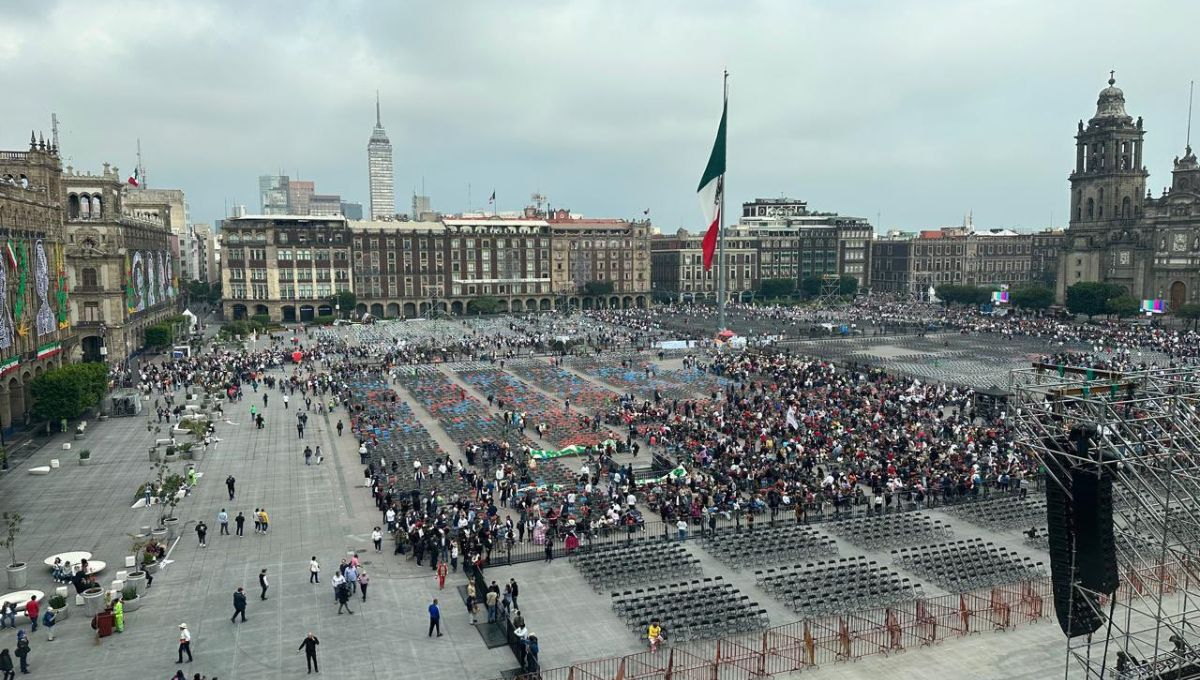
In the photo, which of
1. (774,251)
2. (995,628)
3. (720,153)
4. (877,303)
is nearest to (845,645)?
(995,628)

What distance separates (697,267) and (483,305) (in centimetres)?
4514

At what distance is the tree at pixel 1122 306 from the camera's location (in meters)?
99.4

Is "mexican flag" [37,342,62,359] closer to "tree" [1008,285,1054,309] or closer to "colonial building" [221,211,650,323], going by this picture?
"colonial building" [221,211,650,323]

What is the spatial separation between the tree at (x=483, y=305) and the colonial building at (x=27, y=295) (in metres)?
68.8

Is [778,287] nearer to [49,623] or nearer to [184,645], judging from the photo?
[49,623]

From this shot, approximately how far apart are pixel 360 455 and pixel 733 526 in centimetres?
1932

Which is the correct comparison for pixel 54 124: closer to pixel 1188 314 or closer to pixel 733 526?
pixel 733 526

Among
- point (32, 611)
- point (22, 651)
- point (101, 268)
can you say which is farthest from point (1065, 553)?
point (101, 268)

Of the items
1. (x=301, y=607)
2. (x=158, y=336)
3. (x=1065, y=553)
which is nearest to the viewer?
(x=1065, y=553)

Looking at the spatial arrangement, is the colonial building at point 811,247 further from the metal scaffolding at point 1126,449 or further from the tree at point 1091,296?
the metal scaffolding at point 1126,449

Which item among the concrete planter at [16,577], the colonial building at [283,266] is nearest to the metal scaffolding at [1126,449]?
the concrete planter at [16,577]

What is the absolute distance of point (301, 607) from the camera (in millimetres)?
23828

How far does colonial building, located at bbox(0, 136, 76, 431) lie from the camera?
4344 cm

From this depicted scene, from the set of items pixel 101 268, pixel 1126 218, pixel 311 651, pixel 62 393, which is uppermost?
pixel 1126 218
